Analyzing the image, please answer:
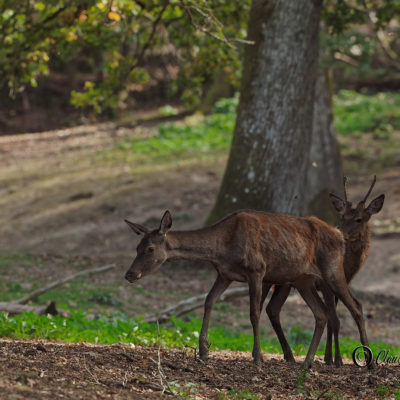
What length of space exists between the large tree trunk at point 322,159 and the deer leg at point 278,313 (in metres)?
8.30

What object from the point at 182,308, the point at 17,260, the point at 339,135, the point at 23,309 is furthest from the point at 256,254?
the point at 339,135

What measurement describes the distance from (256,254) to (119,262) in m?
6.97

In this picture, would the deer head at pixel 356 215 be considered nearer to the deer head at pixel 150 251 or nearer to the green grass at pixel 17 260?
the deer head at pixel 150 251

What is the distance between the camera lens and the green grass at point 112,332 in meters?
8.09

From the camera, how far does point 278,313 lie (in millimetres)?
8102

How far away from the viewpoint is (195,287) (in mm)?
12719

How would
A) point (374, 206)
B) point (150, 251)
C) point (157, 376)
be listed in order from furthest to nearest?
point (374, 206) < point (150, 251) < point (157, 376)

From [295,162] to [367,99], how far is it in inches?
633

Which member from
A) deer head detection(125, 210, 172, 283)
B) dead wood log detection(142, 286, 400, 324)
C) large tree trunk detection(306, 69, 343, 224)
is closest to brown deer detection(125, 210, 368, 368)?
deer head detection(125, 210, 172, 283)

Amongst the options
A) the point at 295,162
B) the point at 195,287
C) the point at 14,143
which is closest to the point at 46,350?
the point at 195,287

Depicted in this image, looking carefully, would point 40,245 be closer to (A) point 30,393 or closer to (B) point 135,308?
(B) point 135,308

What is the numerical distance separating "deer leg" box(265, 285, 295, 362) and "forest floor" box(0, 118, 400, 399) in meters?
0.26

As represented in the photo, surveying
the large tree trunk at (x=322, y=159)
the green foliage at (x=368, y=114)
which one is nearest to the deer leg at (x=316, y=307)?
the large tree trunk at (x=322, y=159)

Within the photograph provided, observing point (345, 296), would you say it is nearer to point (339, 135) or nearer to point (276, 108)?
point (276, 108)
